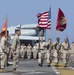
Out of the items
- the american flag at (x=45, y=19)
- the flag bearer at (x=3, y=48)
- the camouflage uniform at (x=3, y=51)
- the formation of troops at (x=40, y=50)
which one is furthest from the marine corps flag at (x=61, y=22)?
Result: the camouflage uniform at (x=3, y=51)

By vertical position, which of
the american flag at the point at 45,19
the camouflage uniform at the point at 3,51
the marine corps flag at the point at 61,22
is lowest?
the camouflage uniform at the point at 3,51

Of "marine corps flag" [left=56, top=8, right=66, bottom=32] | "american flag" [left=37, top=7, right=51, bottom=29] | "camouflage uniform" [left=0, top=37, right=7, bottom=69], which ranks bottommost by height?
"camouflage uniform" [left=0, top=37, right=7, bottom=69]

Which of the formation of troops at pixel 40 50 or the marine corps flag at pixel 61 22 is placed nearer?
the formation of troops at pixel 40 50

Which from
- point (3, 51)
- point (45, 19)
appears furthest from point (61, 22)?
point (3, 51)

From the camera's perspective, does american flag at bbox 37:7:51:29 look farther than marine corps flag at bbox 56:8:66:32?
Yes

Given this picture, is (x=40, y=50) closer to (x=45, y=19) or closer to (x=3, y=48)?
(x=3, y=48)

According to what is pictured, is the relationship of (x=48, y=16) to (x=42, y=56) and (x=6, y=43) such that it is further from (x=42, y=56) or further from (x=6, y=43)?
(x=6, y=43)

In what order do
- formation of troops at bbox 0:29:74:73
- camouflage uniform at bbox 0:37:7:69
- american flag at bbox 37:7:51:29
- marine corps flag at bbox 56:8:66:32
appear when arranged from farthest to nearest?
1. american flag at bbox 37:7:51:29
2. marine corps flag at bbox 56:8:66:32
3. camouflage uniform at bbox 0:37:7:69
4. formation of troops at bbox 0:29:74:73

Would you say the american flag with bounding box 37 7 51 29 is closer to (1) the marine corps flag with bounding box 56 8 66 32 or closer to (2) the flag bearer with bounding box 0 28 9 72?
(1) the marine corps flag with bounding box 56 8 66 32

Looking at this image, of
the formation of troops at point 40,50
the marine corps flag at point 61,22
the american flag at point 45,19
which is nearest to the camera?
the formation of troops at point 40,50

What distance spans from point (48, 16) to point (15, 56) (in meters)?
20.4

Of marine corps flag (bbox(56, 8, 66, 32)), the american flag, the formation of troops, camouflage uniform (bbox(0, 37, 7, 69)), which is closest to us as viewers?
the formation of troops

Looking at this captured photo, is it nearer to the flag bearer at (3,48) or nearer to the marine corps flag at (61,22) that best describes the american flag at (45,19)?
the marine corps flag at (61,22)

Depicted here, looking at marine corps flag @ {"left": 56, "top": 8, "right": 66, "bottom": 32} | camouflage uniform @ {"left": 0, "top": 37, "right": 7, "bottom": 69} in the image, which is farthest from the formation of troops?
marine corps flag @ {"left": 56, "top": 8, "right": 66, "bottom": 32}
